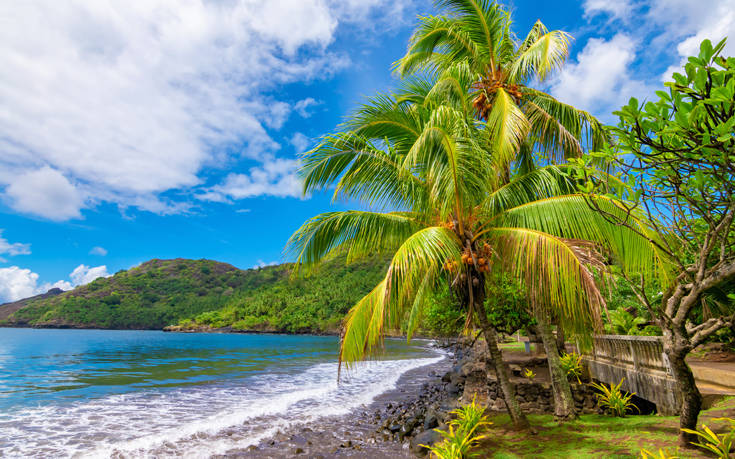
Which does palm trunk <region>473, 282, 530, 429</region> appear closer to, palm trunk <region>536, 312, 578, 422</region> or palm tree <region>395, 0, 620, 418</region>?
palm trunk <region>536, 312, 578, 422</region>

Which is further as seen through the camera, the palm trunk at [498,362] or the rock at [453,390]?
the rock at [453,390]

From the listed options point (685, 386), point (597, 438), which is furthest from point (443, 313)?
point (685, 386)

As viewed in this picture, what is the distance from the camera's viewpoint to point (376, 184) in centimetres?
719

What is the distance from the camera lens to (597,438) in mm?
5770

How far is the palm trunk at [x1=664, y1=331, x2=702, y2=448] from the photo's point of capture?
4.12m

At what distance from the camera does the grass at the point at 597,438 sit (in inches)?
198

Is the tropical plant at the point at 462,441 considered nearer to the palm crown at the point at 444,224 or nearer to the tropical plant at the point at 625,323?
the palm crown at the point at 444,224

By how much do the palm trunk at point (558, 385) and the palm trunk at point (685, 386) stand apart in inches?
111

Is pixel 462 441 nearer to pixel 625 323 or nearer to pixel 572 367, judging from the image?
pixel 572 367

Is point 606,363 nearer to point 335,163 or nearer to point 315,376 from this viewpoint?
point 335,163

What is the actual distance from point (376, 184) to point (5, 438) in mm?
13210

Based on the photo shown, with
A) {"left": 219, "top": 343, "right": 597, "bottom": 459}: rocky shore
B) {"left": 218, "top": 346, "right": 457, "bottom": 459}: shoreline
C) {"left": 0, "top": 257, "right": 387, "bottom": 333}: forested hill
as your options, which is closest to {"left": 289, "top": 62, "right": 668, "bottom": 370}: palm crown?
{"left": 219, "top": 343, "right": 597, "bottom": 459}: rocky shore

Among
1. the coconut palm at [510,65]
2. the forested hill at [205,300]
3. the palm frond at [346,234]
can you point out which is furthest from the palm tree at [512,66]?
the forested hill at [205,300]

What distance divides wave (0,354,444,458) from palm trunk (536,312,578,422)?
7.66 meters
